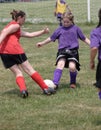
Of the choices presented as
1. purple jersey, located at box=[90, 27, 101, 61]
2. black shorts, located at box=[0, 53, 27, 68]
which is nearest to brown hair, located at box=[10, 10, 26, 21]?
black shorts, located at box=[0, 53, 27, 68]

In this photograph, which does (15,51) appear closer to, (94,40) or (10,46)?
(10,46)

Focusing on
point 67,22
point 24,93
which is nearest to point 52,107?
point 24,93

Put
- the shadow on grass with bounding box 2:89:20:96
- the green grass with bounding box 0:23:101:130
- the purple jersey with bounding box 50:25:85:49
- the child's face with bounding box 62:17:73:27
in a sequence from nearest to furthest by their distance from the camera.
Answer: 1. the green grass with bounding box 0:23:101:130
2. the shadow on grass with bounding box 2:89:20:96
3. the child's face with bounding box 62:17:73:27
4. the purple jersey with bounding box 50:25:85:49

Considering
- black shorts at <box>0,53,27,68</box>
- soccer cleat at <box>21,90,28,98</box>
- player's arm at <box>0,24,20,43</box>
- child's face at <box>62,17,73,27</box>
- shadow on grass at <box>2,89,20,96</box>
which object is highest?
player's arm at <box>0,24,20,43</box>

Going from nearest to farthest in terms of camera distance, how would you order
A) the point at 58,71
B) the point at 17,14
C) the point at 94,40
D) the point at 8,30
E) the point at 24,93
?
1. the point at 94,40
2. the point at 24,93
3. the point at 8,30
4. the point at 17,14
5. the point at 58,71

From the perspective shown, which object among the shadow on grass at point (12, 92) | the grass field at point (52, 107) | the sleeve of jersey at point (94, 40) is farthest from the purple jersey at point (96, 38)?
the shadow on grass at point (12, 92)

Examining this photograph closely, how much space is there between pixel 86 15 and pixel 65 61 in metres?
15.0

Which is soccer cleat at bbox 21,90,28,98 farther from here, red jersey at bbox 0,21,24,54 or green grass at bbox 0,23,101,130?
red jersey at bbox 0,21,24,54

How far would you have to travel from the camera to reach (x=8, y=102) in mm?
6645

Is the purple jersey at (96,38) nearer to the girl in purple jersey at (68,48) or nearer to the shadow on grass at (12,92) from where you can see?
the girl in purple jersey at (68,48)

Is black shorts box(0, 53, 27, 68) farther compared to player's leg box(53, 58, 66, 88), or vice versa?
player's leg box(53, 58, 66, 88)

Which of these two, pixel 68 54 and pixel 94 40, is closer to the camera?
pixel 94 40

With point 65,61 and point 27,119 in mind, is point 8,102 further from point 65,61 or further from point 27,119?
point 65,61

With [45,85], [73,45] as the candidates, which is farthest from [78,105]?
[73,45]
